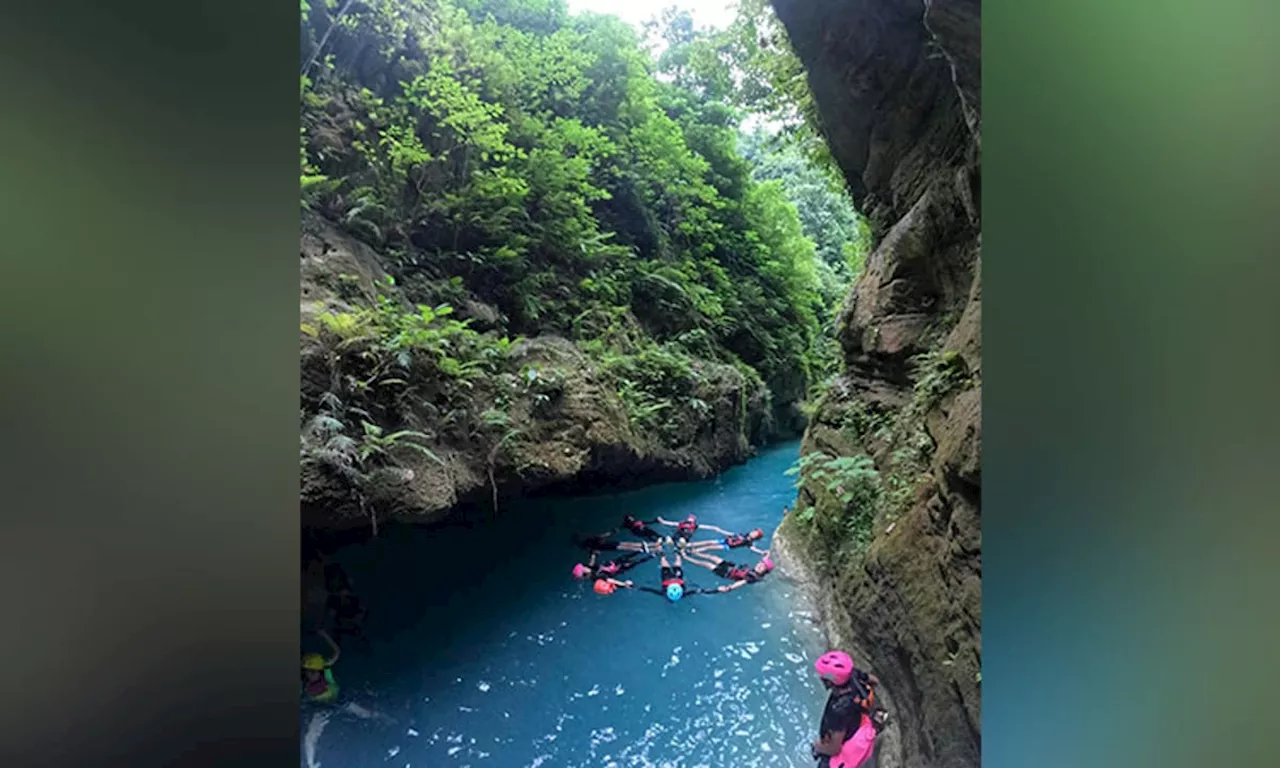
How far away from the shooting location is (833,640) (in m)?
4.16

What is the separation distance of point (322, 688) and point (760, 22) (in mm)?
7299

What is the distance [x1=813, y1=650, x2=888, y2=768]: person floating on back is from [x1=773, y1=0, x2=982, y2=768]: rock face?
19 centimetres

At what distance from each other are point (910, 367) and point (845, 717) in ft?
8.57

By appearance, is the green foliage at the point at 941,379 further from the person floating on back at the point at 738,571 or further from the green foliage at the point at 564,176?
the green foliage at the point at 564,176

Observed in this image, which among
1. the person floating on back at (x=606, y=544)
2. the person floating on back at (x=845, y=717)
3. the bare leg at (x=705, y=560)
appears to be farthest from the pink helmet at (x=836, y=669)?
the person floating on back at (x=606, y=544)

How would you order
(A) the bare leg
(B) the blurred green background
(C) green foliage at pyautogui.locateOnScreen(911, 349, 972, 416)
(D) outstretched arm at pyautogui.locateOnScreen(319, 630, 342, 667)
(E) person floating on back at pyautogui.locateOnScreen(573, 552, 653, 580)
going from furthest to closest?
(A) the bare leg, (E) person floating on back at pyautogui.locateOnScreen(573, 552, 653, 580), (D) outstretched arm at pyautogui.locateOnScreen(319, 630, 342, 667), (C) green foliage at pyautogui.locateOnScreen(911, 349, 972, 416), (B) the blurred green background

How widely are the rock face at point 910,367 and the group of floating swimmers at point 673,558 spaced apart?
0.61 meters

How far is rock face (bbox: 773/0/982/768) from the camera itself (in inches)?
92.7

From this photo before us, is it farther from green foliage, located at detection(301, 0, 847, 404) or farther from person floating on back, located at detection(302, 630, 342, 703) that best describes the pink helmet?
person floating on back, located at detection(302, 630, 342, 703)

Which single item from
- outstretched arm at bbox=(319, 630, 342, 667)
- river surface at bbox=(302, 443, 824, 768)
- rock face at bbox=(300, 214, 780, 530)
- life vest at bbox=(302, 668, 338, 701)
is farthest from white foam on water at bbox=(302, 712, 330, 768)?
rock face at bbox=(300, 214, 780, 530)

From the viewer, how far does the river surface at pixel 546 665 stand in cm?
370

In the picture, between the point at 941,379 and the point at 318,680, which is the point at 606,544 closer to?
the point at 318,680
